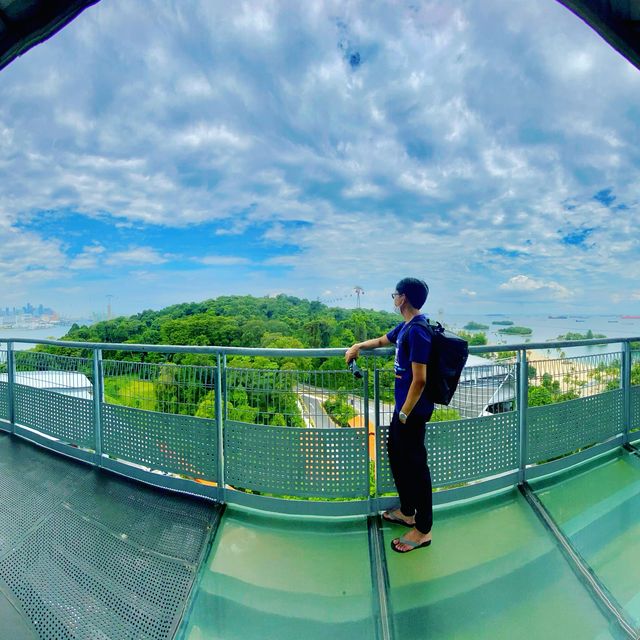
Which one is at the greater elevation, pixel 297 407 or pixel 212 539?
pixel 297 407

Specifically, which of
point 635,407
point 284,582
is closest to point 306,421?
point 284,582

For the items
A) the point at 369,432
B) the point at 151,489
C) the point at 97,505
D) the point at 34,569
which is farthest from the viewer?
the point at 151,489

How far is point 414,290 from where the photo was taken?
2.23 metres

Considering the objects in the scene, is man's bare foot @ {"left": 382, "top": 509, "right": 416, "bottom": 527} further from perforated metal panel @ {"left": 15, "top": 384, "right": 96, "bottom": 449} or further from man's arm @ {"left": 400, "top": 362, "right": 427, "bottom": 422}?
perforated metal panel @ {"left": 15, "top": 384, "right": 96, "bottom": 449}

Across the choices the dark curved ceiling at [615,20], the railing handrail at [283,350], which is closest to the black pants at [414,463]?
the railing handrail at [283,350]

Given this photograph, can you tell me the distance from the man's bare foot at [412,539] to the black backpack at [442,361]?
0.88m

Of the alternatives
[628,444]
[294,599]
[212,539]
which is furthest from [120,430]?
[628,444]

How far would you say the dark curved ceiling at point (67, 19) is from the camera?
1.29 m

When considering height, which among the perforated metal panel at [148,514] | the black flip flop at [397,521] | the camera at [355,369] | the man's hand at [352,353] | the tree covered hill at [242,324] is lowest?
the tree covered hill at [242,324]

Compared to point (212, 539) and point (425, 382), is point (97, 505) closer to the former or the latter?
point (212, 539)

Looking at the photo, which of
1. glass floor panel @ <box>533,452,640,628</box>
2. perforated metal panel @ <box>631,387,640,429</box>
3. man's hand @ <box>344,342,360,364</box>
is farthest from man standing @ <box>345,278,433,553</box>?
perforated metal panel @ <box>631,387,640,429</box>

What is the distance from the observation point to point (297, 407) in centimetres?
279

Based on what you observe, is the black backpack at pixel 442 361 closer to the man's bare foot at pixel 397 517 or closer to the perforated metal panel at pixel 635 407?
the man's bare foot at pixel 397 517

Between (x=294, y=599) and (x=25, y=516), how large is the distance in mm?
2235
